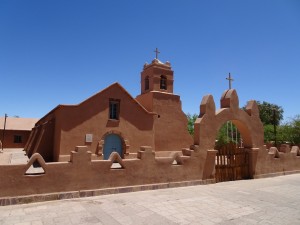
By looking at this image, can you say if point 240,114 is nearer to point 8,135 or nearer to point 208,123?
point 208,123

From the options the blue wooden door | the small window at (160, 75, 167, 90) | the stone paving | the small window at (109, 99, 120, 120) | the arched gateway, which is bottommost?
the stone paving

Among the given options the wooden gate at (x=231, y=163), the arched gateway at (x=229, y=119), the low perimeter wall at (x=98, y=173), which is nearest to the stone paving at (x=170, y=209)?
the low perimeter wall at (x=98, y=173)

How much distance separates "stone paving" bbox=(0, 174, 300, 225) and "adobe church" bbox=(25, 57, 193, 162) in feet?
25.8

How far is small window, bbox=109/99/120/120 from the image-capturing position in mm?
17828

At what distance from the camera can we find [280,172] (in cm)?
1488

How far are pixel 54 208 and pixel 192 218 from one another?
412cm

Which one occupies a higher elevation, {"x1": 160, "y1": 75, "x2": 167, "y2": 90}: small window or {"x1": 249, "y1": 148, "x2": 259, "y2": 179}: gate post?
{"x1": 160, "y1": 75, "x2": 167, "y2": 90}: small window

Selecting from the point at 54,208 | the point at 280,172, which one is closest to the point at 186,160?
the point at 54,208

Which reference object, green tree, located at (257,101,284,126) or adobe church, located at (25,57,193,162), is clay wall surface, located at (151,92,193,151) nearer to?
adobe church, located at (25,57,193,162)

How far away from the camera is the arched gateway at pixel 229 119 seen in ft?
38.7

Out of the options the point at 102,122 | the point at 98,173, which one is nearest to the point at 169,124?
the point at 102,122

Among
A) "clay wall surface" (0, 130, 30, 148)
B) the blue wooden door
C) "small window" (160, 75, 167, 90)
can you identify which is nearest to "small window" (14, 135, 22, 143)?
"clay wall surface" (0, 130, 30, 148)

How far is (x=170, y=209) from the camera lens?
24.8 ft

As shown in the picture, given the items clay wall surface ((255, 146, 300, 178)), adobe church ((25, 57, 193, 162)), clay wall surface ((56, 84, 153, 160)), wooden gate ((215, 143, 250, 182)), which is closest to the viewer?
wooden gate ((215, 143, 250, 182))
